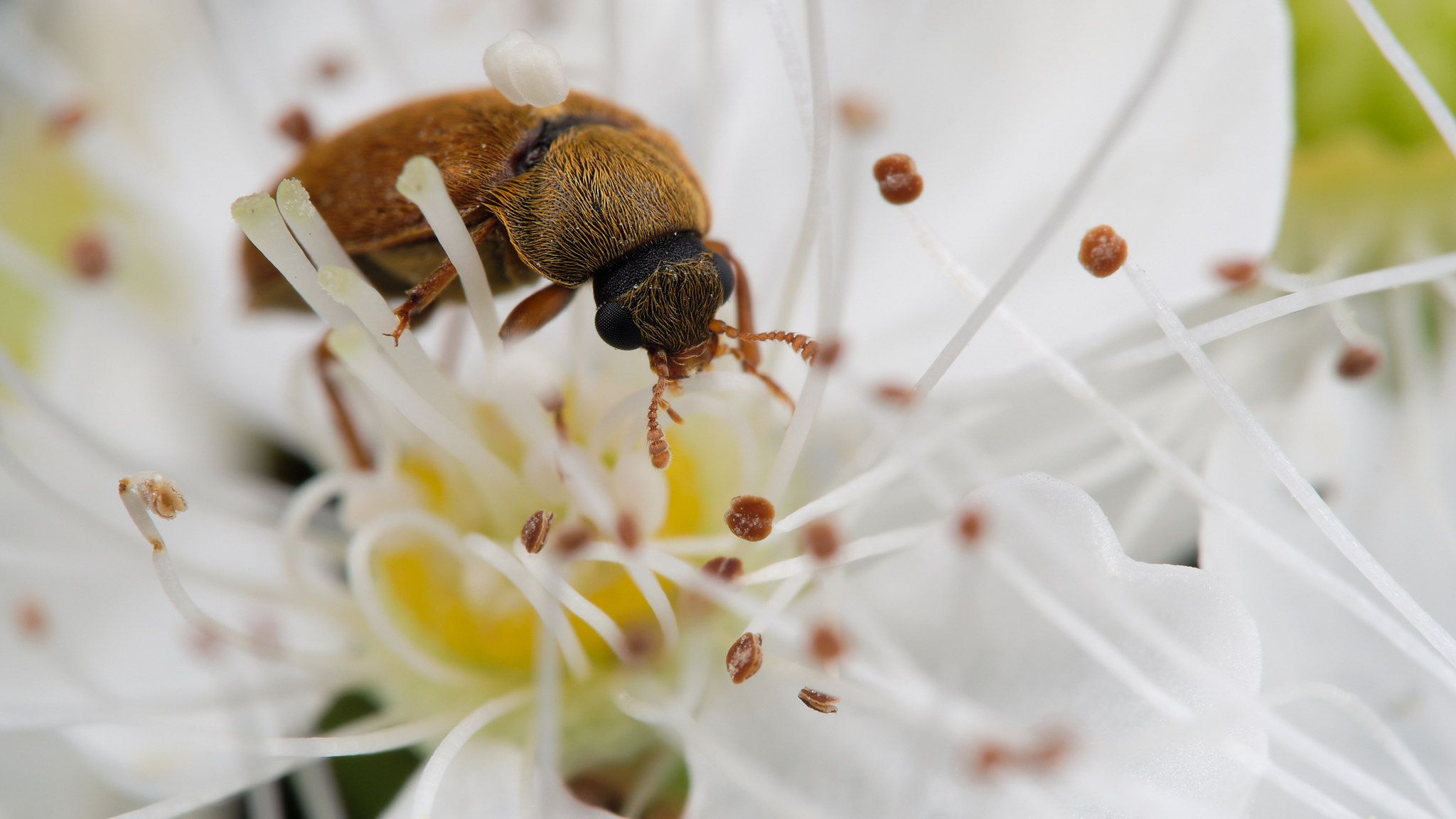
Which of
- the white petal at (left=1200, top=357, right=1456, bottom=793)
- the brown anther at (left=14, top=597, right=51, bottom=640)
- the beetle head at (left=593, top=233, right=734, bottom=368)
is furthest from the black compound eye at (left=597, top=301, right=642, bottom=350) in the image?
the brown anther at (left=14, top=597, right=51, bottom=640)

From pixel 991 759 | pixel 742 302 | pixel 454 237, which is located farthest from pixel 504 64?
pixel 991 759

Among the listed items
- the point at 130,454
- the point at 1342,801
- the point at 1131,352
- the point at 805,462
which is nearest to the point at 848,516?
the point at 805,462

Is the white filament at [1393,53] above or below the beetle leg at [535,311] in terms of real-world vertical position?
above

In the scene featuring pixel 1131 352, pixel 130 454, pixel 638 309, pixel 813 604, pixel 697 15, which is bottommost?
pixel 130 454

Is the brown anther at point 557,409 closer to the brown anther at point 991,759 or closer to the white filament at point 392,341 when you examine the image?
the white filament at point 392,341

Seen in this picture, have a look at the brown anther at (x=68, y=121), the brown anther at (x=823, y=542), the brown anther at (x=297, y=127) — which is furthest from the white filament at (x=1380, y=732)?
the brown anther at (x=68, y=121)

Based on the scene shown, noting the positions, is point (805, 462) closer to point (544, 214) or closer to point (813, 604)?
point (813, 604)
